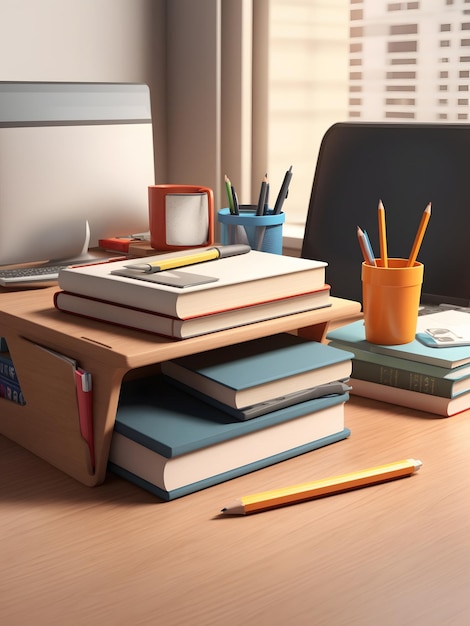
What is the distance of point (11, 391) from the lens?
1.03 meters

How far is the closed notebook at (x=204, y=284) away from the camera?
2.96 feet

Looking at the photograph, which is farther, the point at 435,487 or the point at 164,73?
the point at 164,73

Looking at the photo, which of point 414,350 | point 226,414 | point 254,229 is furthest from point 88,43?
point 226,414

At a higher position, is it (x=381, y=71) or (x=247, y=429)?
(x=381, y=71)

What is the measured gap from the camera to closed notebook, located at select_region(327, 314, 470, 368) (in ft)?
3.49

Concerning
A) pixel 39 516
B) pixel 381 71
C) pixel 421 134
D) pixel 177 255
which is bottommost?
pixel 39 516

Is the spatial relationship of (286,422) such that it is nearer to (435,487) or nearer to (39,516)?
(435,487)

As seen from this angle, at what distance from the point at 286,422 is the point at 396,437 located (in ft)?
0.49

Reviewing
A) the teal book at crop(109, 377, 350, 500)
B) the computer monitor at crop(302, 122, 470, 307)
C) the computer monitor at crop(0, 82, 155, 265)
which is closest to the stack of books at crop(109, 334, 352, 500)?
the teal book at crop(109, 377, 350, 500)

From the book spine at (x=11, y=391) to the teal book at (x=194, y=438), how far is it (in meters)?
0.13

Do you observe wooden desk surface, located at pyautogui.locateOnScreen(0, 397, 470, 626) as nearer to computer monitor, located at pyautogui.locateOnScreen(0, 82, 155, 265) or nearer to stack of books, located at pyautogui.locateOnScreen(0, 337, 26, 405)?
stack of books, located at pyautogui.locateOnScreen(0, 337, 26, 405)

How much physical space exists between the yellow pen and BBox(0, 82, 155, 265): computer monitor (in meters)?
0.32

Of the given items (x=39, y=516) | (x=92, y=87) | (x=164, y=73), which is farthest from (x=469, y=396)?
(x=164, y=73)

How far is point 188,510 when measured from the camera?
33.1 inches
